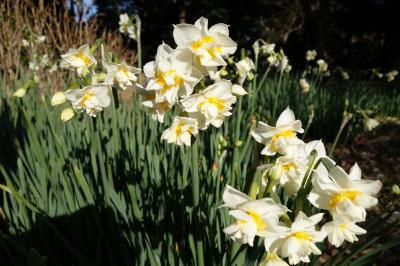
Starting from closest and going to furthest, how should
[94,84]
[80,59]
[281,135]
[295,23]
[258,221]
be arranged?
[258,221], [281,135], [94,84], [80,59], [295,23]

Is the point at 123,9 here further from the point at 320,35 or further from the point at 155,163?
the point at 155,163

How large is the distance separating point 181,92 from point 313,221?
43cm

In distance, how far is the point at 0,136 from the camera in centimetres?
188

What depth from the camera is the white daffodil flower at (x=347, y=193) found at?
0.67 meters

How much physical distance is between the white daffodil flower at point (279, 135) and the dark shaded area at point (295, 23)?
13087 mm

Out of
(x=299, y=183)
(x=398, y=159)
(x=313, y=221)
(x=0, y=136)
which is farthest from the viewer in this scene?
(x=398, y=159)

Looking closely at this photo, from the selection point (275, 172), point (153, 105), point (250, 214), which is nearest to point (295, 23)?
point (153, 105)

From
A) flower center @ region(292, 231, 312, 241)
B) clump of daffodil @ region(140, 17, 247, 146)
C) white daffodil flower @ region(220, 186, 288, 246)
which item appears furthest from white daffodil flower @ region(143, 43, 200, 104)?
flower center @ region(292, 231, 312, 241)

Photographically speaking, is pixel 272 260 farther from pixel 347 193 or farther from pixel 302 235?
pixel 347 193

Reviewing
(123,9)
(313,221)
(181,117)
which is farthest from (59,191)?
(123,9)

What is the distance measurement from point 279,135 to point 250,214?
21 cm

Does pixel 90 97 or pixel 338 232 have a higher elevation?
pixel 90 97

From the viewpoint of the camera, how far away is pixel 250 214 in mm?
676

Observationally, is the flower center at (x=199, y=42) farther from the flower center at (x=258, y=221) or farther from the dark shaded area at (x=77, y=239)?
the dark shaded area at (x=77, y=239)
